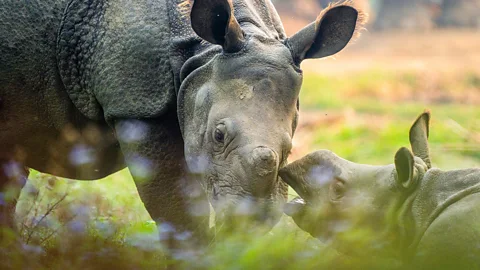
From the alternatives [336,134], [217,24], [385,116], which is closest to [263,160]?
[217,24]

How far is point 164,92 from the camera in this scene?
4711 mm

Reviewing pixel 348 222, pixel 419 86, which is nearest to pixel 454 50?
pixel 419 86

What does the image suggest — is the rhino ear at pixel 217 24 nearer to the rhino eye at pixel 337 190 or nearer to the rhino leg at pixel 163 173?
the rhino leg at pixel 163 173

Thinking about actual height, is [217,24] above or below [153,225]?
above

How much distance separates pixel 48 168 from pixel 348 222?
183cm

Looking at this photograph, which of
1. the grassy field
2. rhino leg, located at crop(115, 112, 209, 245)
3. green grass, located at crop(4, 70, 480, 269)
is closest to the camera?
green grass, located at crop(4, 70, 480, 269)

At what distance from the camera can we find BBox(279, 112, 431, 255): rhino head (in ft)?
15.8

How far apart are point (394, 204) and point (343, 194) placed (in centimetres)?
28

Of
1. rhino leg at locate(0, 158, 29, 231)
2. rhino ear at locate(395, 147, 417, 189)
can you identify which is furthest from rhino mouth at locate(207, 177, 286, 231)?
rhino leg at locate(0, 158, 29, 231)

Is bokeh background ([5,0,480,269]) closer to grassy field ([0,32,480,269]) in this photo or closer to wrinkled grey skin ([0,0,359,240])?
grassy field ([0,32,480,269])

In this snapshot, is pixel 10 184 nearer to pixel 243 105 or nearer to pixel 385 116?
pixel 243 105

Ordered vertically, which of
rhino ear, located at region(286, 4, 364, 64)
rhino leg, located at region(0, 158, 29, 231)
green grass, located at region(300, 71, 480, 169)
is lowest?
green grass, located at region(300, 71, 480, 169)

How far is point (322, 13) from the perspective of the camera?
4590mm

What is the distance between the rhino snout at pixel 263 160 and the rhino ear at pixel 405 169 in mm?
775
